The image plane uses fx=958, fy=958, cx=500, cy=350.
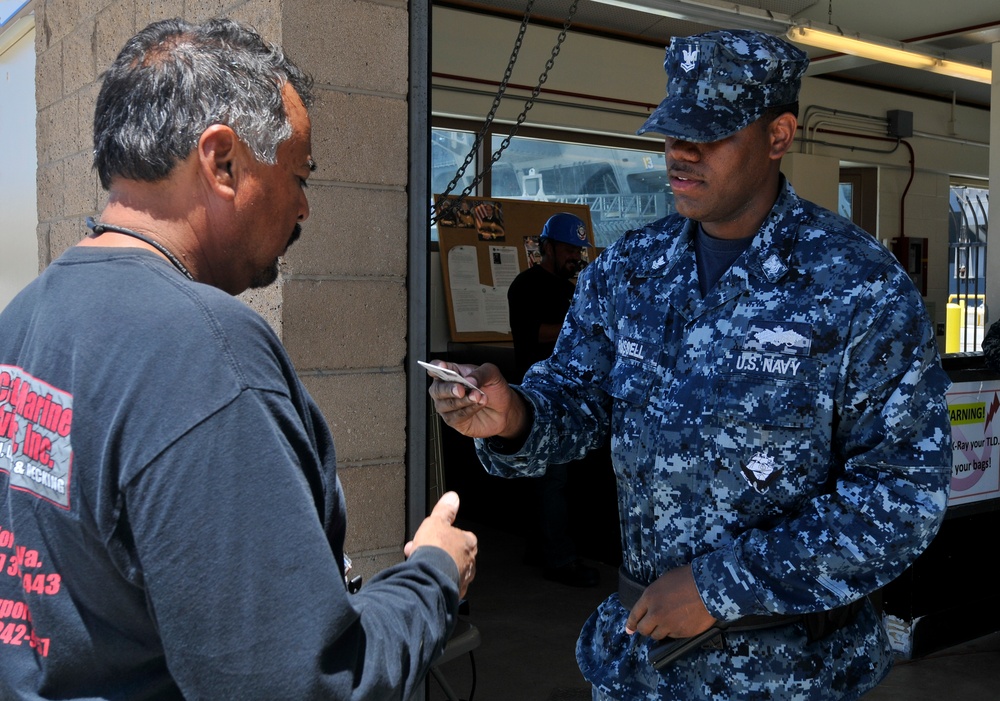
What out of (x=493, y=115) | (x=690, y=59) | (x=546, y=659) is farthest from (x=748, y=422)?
(x=546, y=659)

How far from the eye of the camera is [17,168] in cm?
499

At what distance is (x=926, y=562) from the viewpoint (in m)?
3.90

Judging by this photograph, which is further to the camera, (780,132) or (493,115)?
(493,115)

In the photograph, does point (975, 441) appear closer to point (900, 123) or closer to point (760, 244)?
point (760, 244)

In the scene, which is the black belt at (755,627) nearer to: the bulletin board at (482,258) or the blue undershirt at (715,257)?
the blue undershirt at (715,257)

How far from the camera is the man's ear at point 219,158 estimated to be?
3.46 feet

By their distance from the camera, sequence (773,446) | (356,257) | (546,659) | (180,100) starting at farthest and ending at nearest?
(546,659) → (356,257) → (773,446) → (180,100)

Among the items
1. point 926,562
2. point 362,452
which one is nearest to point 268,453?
point 362,452

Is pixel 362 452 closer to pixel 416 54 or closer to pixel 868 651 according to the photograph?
pixel 416 54

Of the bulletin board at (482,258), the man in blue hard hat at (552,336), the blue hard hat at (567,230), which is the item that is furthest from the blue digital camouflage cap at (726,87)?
the bulletin board at (482,258)

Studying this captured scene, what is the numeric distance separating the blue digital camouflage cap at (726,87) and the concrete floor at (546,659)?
2395mm

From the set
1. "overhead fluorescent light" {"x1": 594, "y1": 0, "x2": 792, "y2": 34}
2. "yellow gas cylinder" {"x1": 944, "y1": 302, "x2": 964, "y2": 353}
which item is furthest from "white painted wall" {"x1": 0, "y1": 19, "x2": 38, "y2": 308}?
"yellow gas cylinder" {"x1": 944, "y1": 302, "x2": 964, "y2": 353}

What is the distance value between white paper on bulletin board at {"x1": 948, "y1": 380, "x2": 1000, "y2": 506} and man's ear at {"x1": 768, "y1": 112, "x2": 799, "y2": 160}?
2.47 m

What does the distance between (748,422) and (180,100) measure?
98 cm
